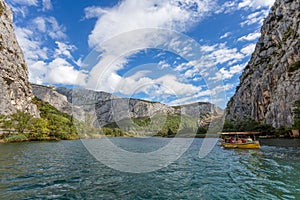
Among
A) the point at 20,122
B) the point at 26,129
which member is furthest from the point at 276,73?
the point at 20,122

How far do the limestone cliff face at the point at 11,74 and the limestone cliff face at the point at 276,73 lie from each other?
107285mm

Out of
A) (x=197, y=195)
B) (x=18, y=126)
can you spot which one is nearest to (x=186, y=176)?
(x=197, y=195)

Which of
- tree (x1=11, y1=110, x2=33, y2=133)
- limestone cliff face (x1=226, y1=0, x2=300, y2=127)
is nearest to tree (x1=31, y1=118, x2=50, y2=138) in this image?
tree (x1=11, y1=110, x2=33, y2=133)

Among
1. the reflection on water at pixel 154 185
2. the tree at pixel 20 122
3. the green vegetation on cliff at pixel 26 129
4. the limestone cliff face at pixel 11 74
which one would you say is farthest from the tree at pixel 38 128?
the reflection on water at pixel 154 185

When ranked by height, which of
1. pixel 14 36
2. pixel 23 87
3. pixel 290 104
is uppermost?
pixel 14 36

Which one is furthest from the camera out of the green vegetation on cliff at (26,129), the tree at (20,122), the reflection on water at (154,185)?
the tree at (20,122)

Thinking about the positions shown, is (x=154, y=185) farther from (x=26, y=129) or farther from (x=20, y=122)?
(x=26, y=129)

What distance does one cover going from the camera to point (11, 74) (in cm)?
8869

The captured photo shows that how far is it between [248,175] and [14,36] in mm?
116293

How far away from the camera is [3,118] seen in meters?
73.4

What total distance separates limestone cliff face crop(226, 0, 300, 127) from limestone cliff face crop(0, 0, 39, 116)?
10728 centimetres

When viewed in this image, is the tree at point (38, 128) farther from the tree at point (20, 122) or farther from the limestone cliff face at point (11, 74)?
the limestone cliff face at point (11, 74)

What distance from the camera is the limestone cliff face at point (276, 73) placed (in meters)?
76.0

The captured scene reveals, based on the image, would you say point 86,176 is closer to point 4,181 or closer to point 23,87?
point 4,181
